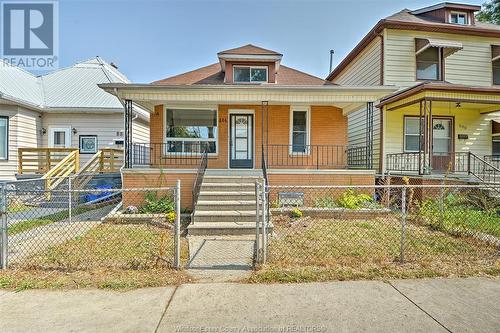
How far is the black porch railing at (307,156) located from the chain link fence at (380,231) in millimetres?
1897

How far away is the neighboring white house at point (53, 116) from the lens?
11406 mm

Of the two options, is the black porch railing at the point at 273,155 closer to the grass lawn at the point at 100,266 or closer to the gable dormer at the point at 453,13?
the grass lawn at the point at 100,266

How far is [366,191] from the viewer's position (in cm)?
874

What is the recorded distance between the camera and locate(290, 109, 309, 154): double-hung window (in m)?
10.5

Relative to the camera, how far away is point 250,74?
11.1 m

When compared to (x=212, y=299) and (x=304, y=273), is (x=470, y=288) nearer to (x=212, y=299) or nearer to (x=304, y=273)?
(x=304, y=273)

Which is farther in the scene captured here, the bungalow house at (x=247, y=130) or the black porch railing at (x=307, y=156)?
the black porch railing at (x=307, y=156)

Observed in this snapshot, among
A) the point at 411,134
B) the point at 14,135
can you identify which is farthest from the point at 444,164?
the point at 14,135

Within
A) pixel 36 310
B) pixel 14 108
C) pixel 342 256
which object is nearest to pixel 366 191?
pixel 342 256

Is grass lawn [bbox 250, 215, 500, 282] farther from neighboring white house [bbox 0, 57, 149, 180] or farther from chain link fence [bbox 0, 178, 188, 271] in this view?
neighboring white house [bbox 0, 57, 149, 180]

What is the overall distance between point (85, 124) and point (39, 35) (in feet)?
13.6

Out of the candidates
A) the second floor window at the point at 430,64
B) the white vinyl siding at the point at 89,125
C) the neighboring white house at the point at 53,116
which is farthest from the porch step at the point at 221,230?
the second floor window at the point at 430,64

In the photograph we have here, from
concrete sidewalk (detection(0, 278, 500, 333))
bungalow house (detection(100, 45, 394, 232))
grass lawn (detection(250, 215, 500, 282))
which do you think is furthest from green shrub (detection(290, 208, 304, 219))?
concrete sidewalk (detection(0, 278, 500, 333))

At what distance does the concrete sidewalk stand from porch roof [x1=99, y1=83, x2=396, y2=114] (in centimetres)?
620
